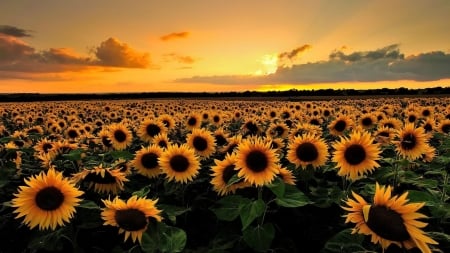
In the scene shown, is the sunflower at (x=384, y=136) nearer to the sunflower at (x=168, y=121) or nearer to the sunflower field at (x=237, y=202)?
the sunflower field at (x=237, y=202)

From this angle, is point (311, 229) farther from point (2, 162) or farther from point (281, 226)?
point (2, 162)

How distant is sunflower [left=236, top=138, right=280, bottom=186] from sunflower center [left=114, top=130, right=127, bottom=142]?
16.5 feet

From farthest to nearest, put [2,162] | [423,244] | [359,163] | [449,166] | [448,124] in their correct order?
[448,124], [2,162], [449,166], [359,163], [423,244]

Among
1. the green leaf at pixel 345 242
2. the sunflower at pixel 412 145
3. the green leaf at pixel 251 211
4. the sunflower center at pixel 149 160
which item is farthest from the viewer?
the sunflower at pixel 412 145

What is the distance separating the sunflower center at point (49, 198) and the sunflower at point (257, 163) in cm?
157

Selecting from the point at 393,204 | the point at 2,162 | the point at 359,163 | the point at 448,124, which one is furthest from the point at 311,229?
the point at 448,124

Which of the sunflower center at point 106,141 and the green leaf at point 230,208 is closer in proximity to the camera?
the green leaf at point 230,208

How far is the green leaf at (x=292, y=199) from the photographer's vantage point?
3896 mm

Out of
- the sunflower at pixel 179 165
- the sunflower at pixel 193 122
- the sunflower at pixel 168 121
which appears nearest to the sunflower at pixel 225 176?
the sunflower at pixel 179 165

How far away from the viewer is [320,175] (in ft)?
21.0

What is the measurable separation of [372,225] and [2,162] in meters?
5.67

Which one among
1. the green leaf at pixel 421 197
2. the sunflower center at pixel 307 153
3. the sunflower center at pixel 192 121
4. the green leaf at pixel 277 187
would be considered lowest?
the sunflower center at pixel 192 121

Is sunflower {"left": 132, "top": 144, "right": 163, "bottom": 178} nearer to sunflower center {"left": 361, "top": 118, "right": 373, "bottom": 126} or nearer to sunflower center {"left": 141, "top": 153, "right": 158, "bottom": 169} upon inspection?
sunflower center {"left": 141, "top": 153, "right": 158, "bottom": 169}

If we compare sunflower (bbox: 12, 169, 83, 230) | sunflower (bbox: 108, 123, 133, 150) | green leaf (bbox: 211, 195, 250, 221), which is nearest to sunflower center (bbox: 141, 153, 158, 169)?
green leaf (bbox: 211, 195, 250, 221)
